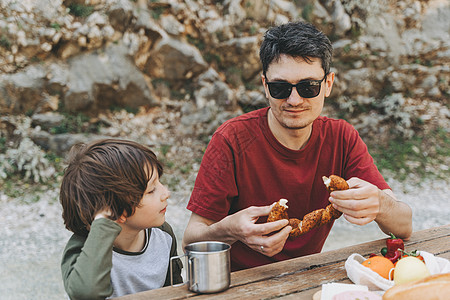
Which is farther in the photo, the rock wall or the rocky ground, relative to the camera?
the rock wall

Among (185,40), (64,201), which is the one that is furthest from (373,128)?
(64,201)

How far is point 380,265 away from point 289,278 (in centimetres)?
35

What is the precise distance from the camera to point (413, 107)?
8594 millimetres

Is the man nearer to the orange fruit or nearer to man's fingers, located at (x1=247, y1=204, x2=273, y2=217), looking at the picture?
man's fingers, located at (x1=247, y1=204, x2=273, y2=217)

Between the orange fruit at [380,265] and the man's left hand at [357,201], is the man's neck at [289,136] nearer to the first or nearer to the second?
the man's left hand at [357,201]

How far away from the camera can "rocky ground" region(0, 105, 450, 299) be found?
4.12 m

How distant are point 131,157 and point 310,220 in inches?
34.0

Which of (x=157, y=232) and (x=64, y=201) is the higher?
(x=64, y=201)

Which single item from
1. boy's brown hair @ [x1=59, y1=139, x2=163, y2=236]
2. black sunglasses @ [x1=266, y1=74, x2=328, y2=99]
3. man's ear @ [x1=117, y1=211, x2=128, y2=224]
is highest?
black sunglasses @ [x1=266, y1=74, x2=328, y2=99]

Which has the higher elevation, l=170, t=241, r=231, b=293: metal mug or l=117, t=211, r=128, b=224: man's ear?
l=117, t=211, r=128, b=224: man's ear

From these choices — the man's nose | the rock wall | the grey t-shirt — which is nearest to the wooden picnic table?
the grey t-shirt

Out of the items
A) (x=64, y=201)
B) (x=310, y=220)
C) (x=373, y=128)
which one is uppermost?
(x=64, y=201)

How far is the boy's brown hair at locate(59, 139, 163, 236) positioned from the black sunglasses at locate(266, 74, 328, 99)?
805 millimetres

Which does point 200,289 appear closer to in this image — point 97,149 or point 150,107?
point 97,149
